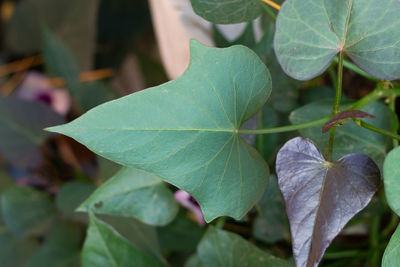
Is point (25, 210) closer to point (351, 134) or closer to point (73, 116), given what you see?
point (73, 116)

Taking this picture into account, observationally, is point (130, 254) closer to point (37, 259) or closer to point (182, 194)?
point (182, 194)

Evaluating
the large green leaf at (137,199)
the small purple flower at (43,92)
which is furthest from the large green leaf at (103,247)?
the small purple flower at (43,92)

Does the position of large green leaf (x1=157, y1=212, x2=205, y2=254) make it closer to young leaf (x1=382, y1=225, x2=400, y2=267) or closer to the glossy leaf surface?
the glossy leaf surface

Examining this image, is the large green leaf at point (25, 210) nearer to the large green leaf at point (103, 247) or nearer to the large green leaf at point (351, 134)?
the large green leaf at point (103, 247)

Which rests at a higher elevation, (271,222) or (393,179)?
(393,179)

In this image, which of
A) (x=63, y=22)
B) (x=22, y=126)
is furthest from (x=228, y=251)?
(x=63, y=22)

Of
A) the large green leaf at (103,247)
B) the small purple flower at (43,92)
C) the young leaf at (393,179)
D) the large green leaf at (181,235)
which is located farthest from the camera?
the small purple flower at (43,92)

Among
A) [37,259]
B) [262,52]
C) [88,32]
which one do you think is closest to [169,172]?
A: [262,52]
